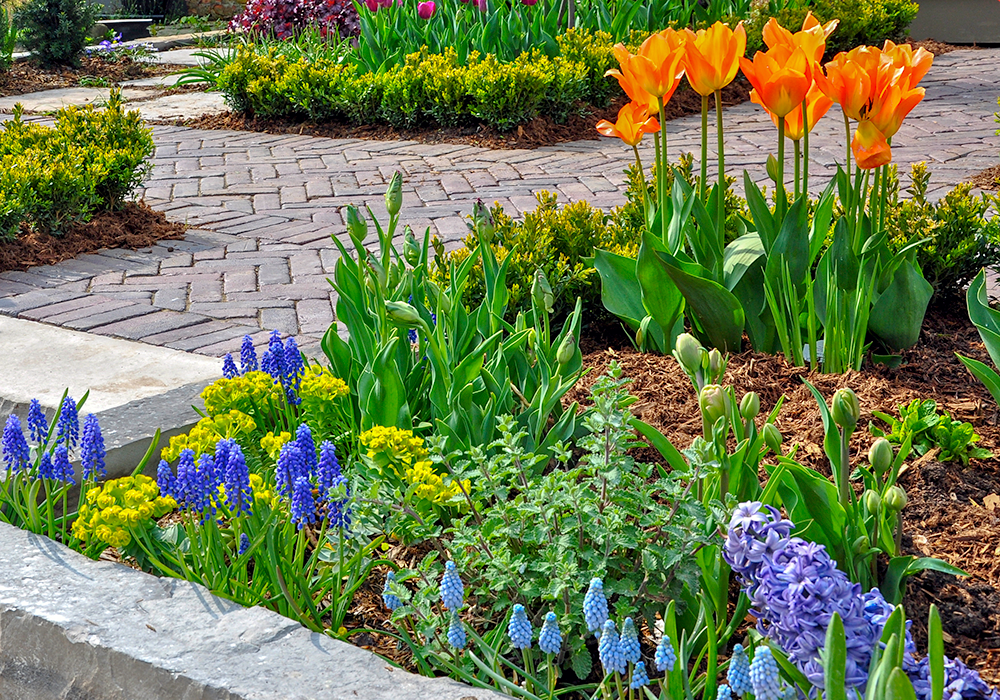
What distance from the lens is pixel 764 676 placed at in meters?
1.31

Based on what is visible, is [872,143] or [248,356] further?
[248,356]

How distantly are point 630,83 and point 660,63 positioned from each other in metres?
0.11

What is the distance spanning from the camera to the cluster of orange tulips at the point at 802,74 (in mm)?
2336

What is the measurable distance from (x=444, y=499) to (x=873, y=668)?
2.82ft

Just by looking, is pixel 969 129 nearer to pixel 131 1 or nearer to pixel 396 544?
pixel 396 544

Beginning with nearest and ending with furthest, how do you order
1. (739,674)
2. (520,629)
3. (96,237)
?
1. (739,674)
2. (520,629)
3. (96,237)

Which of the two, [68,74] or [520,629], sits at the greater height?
[68,74]

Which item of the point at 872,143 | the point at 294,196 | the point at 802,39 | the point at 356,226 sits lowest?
the point at 294,196

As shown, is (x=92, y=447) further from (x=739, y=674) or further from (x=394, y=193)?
(x=739, y=674)

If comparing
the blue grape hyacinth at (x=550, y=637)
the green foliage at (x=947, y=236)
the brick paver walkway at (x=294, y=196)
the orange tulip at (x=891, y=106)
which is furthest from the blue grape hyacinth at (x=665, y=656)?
the brick paver walkway at (x=294, y=196)

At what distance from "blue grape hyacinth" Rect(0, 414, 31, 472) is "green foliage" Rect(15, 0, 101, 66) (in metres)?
11.6

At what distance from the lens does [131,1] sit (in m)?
18.5

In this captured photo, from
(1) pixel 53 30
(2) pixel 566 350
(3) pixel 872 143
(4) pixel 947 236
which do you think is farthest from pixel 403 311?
(1) pixel 53 30

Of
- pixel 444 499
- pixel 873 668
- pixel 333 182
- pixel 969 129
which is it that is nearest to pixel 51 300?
pixel 333 182
